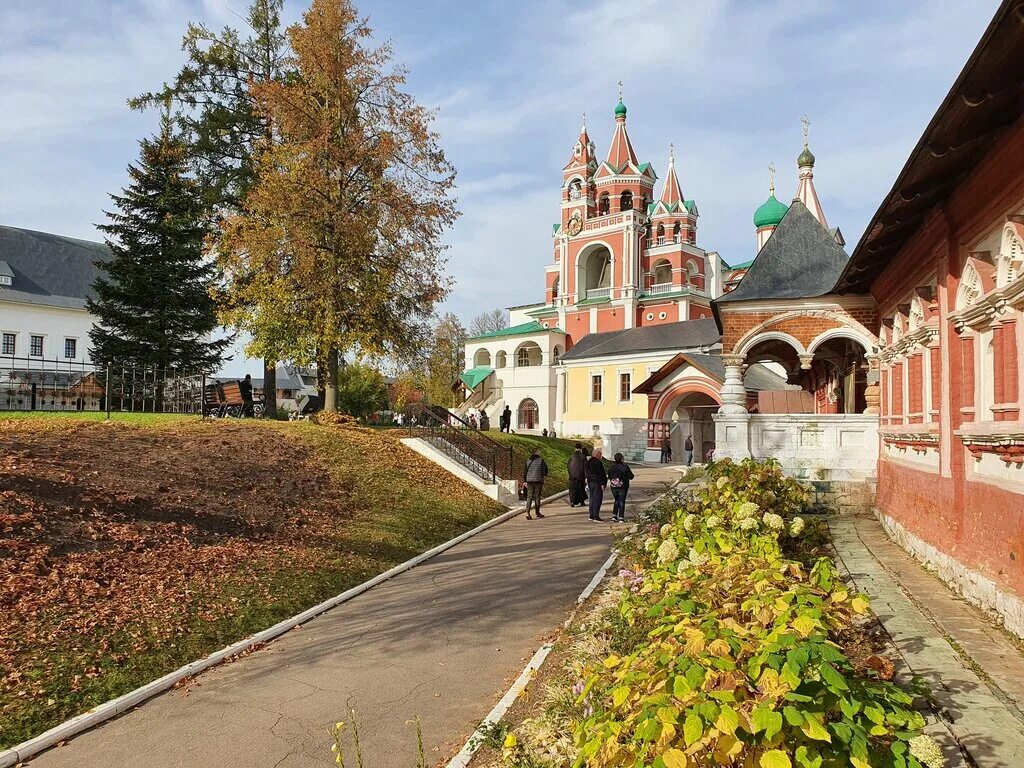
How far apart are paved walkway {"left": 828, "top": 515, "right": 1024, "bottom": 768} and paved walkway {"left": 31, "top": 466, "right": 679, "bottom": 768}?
3.05 metres

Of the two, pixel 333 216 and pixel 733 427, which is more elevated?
pixel 333 216

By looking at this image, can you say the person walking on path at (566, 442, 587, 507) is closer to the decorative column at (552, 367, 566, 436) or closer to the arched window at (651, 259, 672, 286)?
the decorative column at (552, 367, 566, 436)

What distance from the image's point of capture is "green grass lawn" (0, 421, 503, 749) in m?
6.28

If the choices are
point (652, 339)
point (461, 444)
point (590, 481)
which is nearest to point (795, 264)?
point (590, 481)

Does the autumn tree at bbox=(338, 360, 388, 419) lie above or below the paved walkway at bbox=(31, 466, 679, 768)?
above

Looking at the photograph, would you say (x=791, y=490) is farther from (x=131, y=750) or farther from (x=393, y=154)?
A: (x=393, y=154)

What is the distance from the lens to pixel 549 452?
80.0 feet

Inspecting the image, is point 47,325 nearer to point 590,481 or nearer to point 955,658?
point 590,481

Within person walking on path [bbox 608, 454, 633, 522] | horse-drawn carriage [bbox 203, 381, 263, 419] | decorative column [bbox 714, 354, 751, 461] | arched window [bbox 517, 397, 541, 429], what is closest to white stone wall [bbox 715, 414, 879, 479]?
decorative column [bbox 714, 354, 751, 461]

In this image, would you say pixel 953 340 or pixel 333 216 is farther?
pixel 333 216

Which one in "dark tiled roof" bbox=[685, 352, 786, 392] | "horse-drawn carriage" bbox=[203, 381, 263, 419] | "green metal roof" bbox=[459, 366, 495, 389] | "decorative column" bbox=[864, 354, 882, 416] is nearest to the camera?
"decorative column" bbox=[864, 354, 882, 416]

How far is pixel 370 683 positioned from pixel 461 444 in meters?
12.2

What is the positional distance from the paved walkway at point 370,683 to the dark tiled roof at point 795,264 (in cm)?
707

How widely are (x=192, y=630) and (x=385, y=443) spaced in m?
10.7
